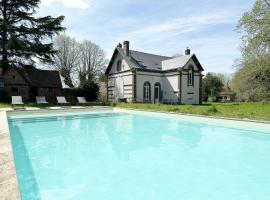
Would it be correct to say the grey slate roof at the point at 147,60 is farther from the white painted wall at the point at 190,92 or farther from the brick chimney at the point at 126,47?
the white painted wall at the point at 190,92

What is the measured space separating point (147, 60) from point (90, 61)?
1249 centimetres

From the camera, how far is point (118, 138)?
8445mm

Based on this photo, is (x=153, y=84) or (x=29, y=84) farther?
(x=153, y=84)

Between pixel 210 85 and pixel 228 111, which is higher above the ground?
pixel 210 85

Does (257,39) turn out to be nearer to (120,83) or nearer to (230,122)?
(230,122)

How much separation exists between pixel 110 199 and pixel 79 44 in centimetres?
3424

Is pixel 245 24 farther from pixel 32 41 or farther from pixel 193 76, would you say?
pixel 32 41

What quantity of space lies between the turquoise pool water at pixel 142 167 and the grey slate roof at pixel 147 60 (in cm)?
1840

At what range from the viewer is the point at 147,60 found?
27.5m

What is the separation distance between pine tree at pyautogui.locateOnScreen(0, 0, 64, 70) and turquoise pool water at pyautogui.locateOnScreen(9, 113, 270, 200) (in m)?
17.4

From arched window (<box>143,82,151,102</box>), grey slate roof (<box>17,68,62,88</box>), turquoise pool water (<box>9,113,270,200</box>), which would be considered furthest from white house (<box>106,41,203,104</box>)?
turquoise pool water (<box>9,113,270,200</box>)

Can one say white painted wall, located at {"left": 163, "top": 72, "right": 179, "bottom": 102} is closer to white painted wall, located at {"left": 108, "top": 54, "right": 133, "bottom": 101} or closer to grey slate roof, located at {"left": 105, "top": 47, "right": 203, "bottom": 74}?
grey slate roof, located at {"left": 105, "top": 47, "right": 203, "bottom": 74}

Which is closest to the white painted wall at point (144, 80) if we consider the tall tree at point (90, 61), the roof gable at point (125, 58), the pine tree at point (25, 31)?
the roof gable at point (125, 58)

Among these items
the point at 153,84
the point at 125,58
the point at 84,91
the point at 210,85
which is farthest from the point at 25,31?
the point at 210,85
